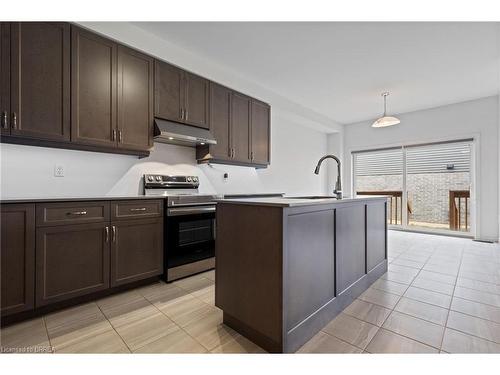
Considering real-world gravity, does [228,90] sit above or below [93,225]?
above

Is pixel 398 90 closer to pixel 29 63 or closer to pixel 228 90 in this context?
pixel 228 90

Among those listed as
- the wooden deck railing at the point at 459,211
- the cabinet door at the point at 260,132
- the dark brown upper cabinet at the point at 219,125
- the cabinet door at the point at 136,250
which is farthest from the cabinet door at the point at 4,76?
the wooden deck railing at the point at 459,211

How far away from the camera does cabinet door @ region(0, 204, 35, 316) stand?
5.42 feet

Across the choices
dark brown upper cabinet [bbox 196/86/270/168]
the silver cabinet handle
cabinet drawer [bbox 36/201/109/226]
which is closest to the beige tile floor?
cabinet drawer [bbox 36/201/109/226]

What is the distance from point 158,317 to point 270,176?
3.28 m

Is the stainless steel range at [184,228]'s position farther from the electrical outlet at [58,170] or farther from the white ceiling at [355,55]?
the white ceiling at [355,55]

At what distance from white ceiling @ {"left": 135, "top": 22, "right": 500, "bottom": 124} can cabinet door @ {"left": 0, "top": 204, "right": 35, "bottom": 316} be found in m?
2.12

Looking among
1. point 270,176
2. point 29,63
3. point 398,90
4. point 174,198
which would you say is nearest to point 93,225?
point 174,198

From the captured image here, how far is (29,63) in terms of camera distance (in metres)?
1.88

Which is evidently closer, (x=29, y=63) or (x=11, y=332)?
(x=11, y=332)

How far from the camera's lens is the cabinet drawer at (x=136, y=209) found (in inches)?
86.3

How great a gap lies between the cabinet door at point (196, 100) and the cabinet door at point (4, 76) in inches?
60.2

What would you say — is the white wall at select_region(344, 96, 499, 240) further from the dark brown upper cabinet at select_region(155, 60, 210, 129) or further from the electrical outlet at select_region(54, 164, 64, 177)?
the electrical outlet at select_region(54, 164, 64, 177)

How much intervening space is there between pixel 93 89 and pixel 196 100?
3.75ft
